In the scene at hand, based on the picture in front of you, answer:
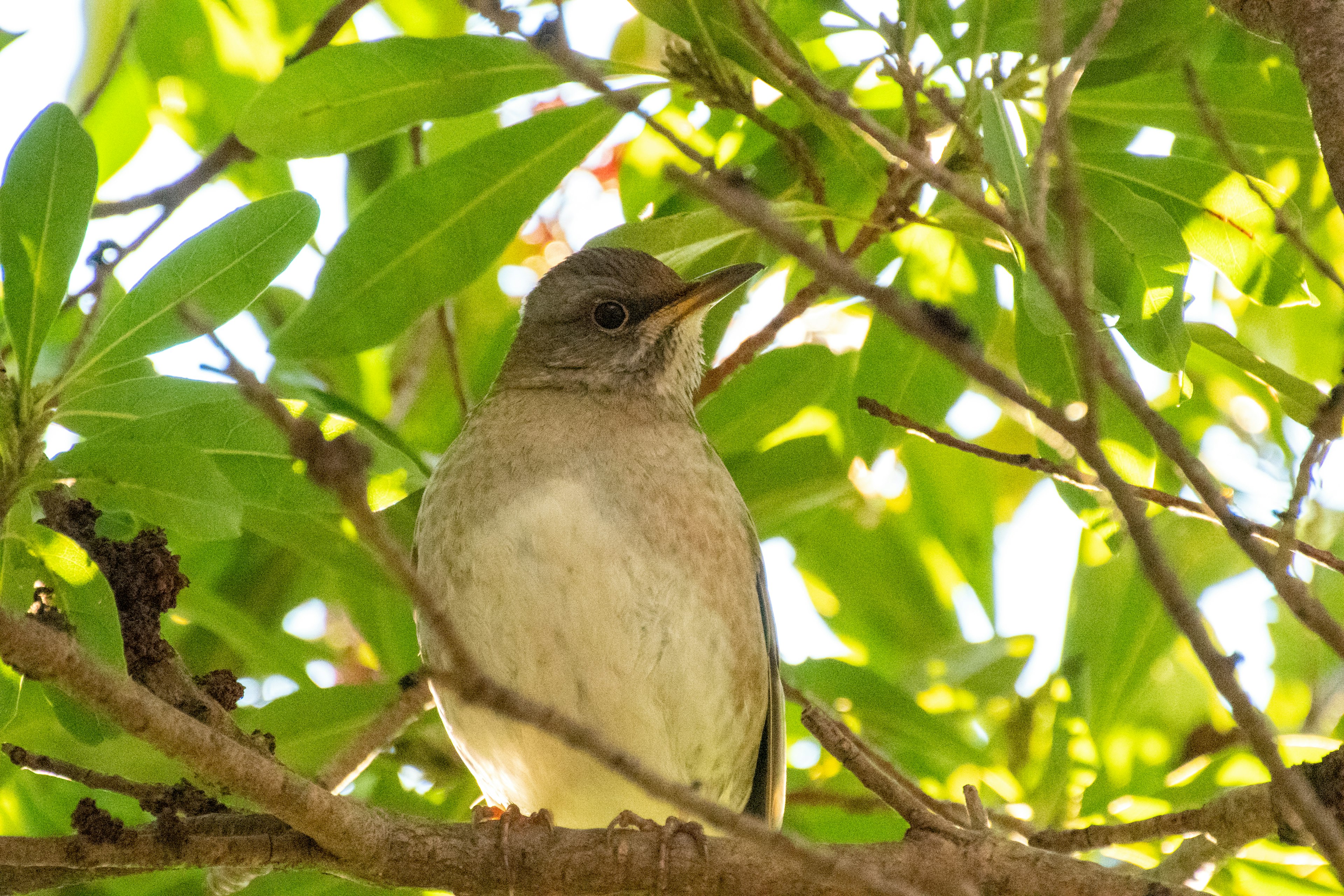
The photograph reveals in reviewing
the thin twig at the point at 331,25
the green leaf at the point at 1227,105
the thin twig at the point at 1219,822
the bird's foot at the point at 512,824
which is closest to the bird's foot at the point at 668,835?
the bird's foot at the point at 512,824

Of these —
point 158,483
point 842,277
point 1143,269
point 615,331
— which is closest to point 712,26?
point 1143,269

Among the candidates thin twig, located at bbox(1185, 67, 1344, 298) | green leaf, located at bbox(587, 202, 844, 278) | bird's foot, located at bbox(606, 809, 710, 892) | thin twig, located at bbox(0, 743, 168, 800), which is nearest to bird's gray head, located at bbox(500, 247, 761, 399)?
green leaf, located at bbox(587, 202, 844, 278)

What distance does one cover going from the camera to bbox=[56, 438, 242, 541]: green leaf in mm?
3500

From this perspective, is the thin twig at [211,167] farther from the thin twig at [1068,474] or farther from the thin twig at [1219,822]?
the thin twig at [1219,822]

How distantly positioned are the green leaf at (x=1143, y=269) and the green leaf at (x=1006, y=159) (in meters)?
0.59

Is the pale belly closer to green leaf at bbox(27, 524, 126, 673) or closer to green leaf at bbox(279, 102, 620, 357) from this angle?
green leaf at bbox(279, 102, 620, 357)

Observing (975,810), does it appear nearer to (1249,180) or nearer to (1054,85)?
(1054,85)

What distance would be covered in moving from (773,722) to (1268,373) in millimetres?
1977

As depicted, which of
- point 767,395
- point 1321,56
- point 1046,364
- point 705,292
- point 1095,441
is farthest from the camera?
point 767,395

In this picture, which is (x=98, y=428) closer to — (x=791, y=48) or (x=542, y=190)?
(x=542, y=190)

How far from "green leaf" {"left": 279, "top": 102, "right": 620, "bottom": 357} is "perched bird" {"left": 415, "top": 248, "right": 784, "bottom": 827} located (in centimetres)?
59

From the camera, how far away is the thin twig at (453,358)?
211 inches

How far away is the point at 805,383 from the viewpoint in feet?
16.8

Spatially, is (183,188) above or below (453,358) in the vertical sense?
above
